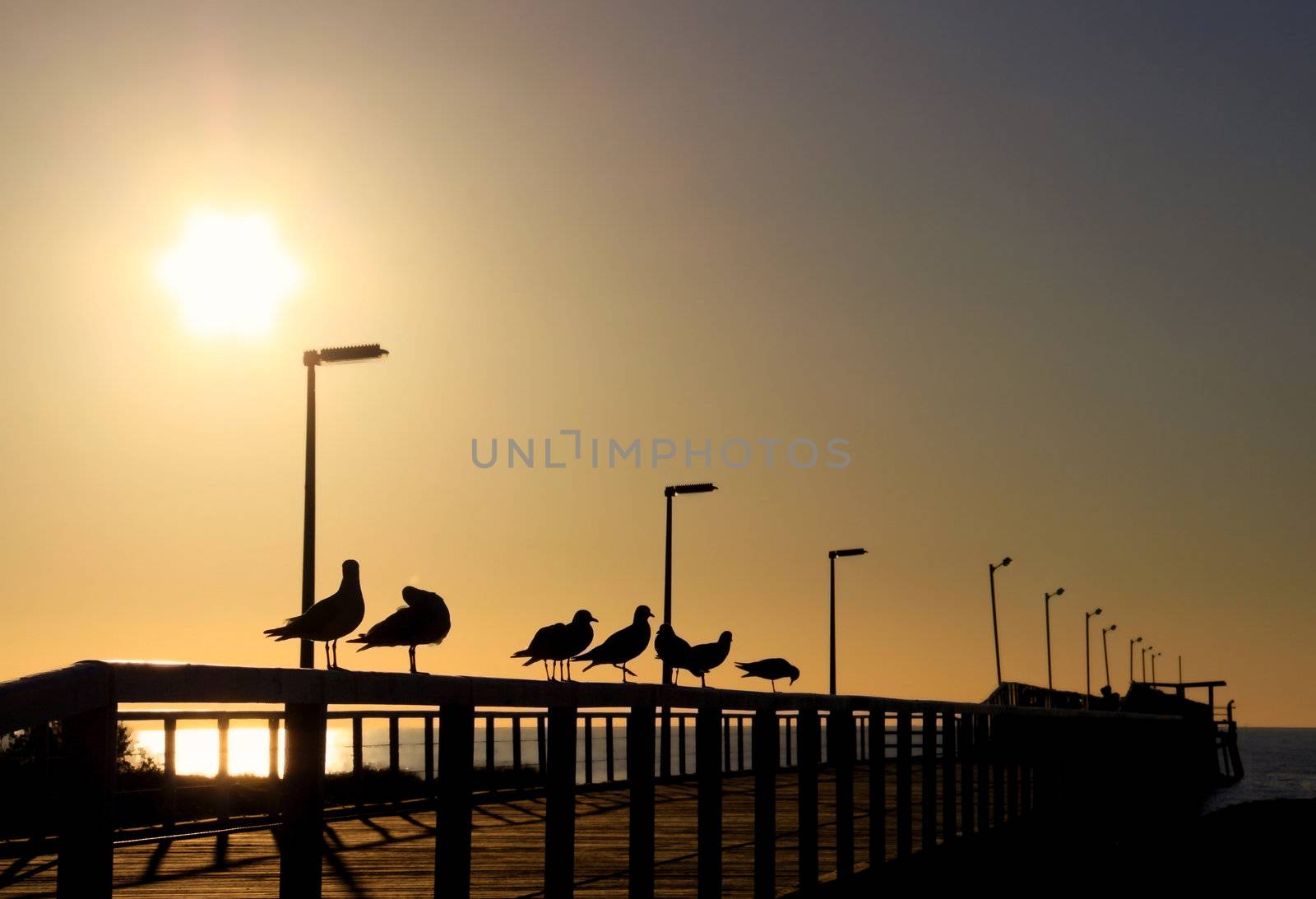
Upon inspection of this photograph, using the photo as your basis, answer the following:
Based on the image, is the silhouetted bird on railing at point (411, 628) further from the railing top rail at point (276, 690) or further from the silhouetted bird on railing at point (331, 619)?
the railing top rail at point (276, 690)

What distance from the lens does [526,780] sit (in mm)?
17406

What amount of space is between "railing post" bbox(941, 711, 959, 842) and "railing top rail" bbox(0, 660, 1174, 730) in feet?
26.1

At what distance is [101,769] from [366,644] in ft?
13.3

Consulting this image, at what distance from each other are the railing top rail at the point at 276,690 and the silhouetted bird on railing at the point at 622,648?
3.62 m

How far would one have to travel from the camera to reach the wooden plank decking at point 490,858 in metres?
10.5

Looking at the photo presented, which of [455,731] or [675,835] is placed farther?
[675,835]

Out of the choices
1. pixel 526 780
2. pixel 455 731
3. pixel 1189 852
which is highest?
pixel 455 731

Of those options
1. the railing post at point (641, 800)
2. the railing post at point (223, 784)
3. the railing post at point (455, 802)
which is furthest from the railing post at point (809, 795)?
the railing post at point (223, 784)

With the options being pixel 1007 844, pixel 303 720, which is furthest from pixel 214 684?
pixel 1007 844

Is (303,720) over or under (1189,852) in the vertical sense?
over

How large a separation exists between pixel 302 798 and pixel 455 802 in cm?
130

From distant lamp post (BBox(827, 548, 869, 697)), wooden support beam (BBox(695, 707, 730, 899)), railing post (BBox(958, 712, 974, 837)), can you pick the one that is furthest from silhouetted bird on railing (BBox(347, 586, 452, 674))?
distant lamp post (BBox(827, 548, 869, 697))

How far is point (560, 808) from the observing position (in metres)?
7.39

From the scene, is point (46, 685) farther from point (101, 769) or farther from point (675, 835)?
point (675, 835)
